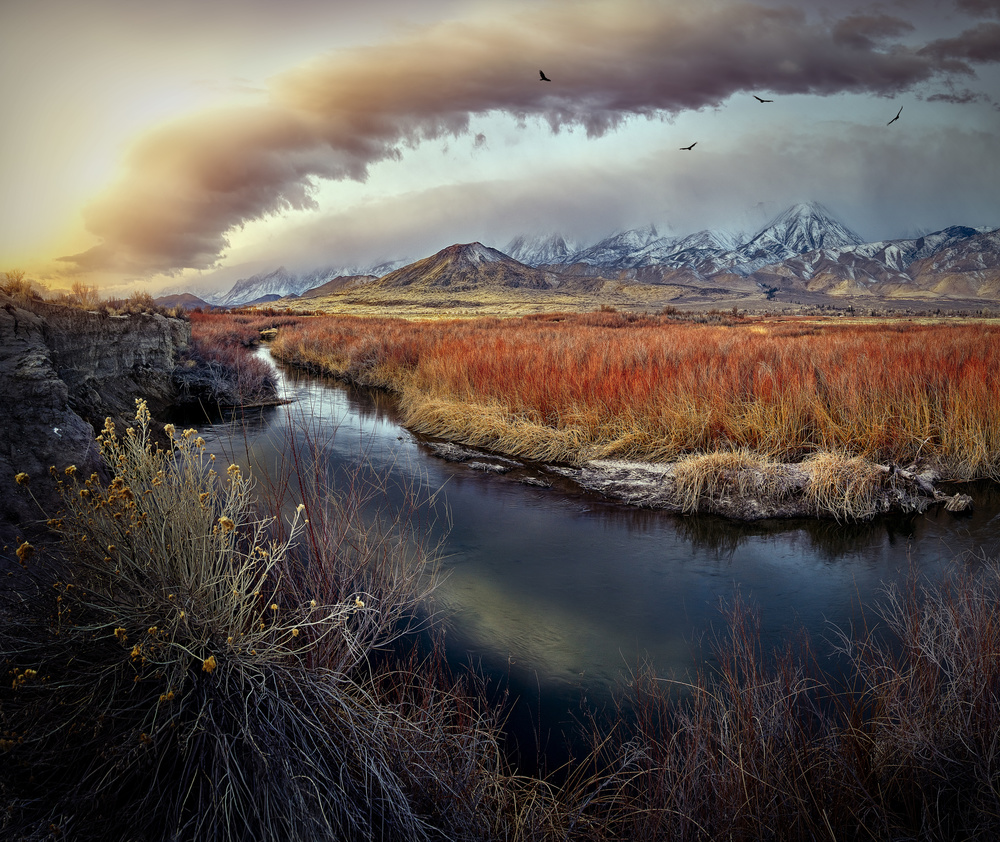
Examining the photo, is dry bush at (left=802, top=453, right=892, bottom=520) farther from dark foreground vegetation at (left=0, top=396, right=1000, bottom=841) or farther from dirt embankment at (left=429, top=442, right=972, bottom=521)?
dark foreground vegetation at (left=0, top=396, right=1000, bottom=841)

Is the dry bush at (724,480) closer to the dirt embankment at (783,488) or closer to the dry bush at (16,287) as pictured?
the dirt embankment at (783,488)

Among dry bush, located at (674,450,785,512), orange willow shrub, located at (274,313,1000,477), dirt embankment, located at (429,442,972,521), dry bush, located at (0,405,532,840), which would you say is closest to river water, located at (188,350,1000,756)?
dirt embankment, located at (429,442,972,521)

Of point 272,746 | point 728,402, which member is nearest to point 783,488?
point 728,402

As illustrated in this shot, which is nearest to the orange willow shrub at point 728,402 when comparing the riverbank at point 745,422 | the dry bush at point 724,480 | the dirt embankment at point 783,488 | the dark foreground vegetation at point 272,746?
the riverbank at point 745,422

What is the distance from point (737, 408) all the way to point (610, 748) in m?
8.10

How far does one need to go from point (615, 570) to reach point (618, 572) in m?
0.05

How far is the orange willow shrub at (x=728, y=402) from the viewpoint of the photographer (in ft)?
30.8

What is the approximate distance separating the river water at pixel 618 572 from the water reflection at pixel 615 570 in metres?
0.02

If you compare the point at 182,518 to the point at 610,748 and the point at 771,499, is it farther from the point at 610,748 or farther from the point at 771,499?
the point at 771,499

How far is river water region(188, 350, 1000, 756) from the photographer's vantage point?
192 inches

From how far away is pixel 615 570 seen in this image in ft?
21.5

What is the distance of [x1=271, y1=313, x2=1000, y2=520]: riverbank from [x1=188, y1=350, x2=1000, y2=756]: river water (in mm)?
496

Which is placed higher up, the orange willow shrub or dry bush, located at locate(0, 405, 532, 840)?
dry bush, located at locate(0, 405, 532, 840)

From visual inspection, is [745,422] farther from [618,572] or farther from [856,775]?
[856,775]
